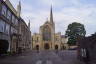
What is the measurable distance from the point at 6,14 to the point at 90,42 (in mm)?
22687

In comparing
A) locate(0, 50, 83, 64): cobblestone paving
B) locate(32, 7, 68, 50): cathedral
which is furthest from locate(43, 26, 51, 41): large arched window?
locate(0, 50, 83, 64): cobblestone paving

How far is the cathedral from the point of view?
11675 cm

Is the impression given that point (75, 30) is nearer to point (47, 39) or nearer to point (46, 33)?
point (47, 39)

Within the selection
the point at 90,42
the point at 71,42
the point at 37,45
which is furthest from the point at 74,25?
the point at 90,42

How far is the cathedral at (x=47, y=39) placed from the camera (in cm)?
11675

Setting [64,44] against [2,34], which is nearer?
[2,34]

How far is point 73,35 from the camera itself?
90750mm

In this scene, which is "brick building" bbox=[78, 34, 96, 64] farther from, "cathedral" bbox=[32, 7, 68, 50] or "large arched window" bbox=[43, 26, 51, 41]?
"large arched window" bbox=[43, 26, 51, 41]

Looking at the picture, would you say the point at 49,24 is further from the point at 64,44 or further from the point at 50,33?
the point at 64,44

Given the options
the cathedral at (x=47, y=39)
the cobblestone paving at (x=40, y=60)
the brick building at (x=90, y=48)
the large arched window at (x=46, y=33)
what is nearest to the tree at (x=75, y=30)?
the cathedral at (x=47, y=39)

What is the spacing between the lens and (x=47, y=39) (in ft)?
390

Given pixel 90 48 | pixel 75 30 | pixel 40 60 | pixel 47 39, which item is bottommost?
pixel 40 60

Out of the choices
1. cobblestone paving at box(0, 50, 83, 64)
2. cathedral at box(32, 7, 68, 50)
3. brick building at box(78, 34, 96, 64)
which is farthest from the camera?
cathedral at box(32, 7, 68, 50)

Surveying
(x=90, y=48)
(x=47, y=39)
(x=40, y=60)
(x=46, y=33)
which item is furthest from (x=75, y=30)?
(x=90, y=48)
